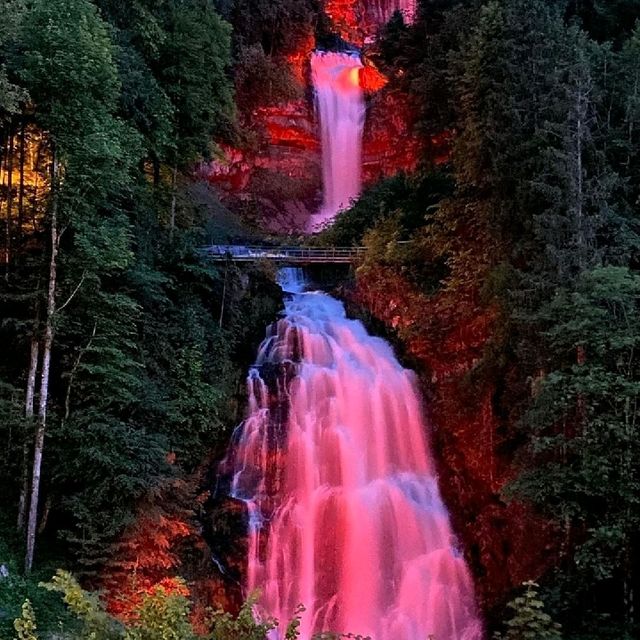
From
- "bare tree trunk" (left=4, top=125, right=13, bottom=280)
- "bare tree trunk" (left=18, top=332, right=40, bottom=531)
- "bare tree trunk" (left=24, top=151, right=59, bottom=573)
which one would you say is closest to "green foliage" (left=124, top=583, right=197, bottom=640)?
"bare tree trunk" (left=24, top=151, right=59, bottom=573)

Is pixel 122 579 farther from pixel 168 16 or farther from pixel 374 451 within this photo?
pixel 168 16

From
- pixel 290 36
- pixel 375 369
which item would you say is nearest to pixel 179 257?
pixel 375 369

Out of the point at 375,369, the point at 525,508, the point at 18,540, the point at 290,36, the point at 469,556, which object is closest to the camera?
the point at 18,540

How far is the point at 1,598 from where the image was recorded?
8969 millimetres

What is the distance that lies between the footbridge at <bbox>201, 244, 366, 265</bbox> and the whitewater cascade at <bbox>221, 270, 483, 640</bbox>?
12.4ft

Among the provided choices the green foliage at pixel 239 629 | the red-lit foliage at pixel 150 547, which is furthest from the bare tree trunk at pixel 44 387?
the green foliage at pixel 239 629

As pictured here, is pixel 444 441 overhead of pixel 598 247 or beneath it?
beneath

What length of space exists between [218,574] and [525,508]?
658 cm

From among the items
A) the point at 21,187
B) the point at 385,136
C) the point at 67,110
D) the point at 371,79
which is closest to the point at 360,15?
the point at 371,79

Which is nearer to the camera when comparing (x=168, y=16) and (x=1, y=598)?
(x=1, y=598)

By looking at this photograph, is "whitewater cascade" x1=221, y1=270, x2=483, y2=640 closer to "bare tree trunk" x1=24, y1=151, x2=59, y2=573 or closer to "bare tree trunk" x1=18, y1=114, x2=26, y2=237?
"bare tree trunk" x1=24, y1=151, x2=59, y2=573

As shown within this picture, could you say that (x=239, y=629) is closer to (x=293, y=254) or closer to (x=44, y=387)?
(x=44, y=387)

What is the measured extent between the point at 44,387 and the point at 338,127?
2781cm

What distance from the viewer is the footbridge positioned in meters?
20.2
